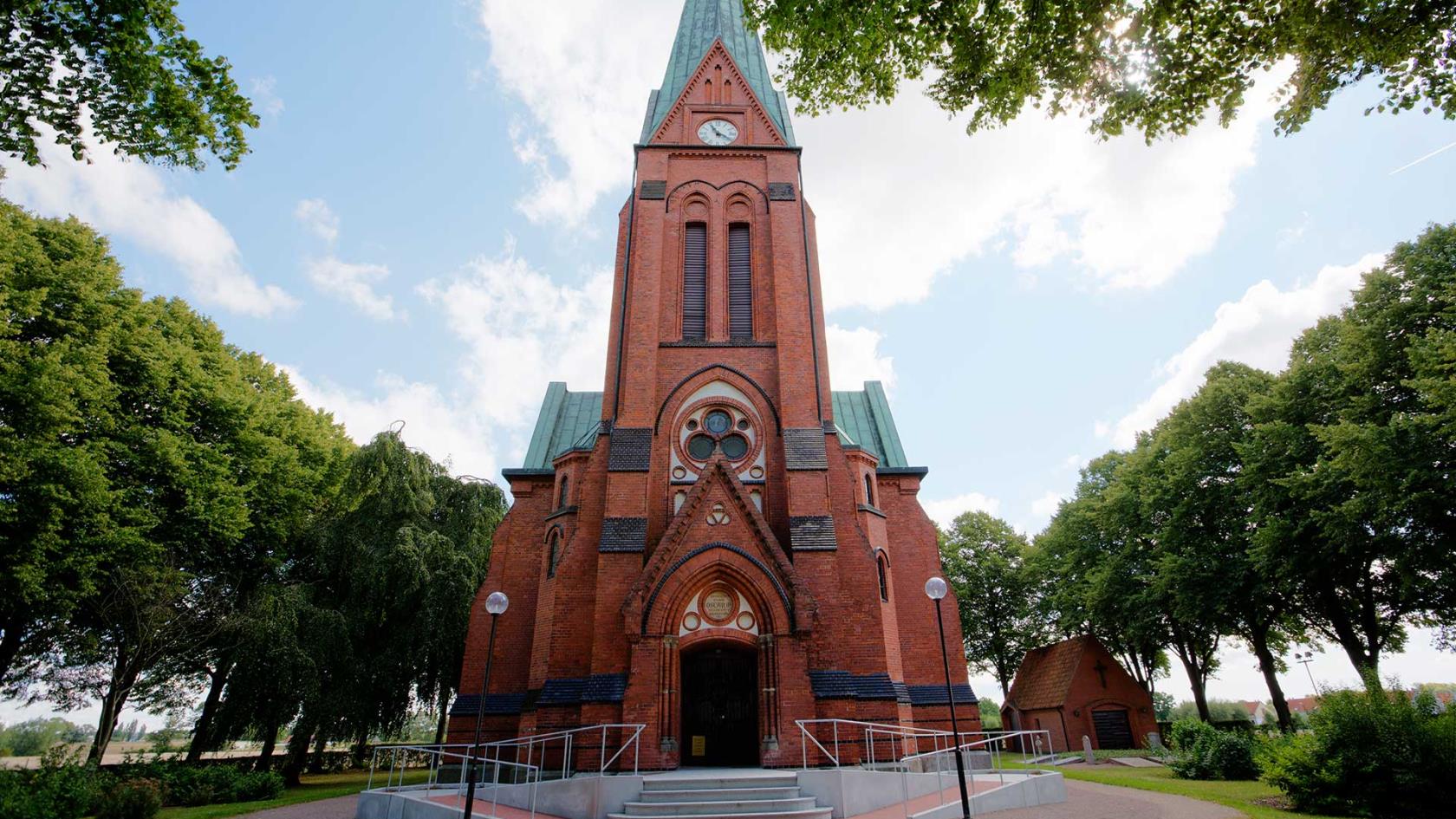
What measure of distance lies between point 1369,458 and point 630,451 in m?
17.5

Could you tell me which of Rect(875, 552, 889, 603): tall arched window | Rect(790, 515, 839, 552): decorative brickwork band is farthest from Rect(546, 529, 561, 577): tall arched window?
Rect(875, 552, 889, 603): tall arched window

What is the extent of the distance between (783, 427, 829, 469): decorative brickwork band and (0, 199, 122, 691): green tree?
1629 cm

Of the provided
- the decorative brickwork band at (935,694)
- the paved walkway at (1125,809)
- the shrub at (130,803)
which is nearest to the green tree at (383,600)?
the shrub at (130,803)

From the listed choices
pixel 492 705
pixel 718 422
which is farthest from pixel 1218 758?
pixel 492 705

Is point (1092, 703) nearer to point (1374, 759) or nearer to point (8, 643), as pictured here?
point (1374, 759)

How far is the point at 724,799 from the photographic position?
37.3 ft

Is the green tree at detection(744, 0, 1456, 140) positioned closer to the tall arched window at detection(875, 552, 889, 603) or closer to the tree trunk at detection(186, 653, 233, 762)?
the tall arched window at detection(875, 552, 889, 603)

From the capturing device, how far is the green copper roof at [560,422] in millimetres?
22030

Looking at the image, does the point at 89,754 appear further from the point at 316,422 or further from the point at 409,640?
the point at 316,422

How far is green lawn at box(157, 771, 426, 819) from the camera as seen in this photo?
49.6ft

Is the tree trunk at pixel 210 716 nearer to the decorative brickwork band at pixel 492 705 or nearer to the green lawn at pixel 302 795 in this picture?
the green lawn at pixel 302 795

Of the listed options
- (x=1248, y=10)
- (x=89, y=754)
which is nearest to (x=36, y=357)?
(x=89, y=754)

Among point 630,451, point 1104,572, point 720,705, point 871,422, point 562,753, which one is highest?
point 871,422

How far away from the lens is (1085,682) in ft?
98.6
